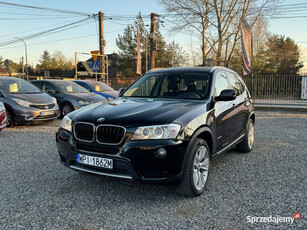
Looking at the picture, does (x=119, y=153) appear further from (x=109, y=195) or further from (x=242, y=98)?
(x=242, y=98)

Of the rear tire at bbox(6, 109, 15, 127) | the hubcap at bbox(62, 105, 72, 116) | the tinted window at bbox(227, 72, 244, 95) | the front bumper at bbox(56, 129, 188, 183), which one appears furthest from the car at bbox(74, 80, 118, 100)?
the front bumper at bbox(56, 129, 188, 183)

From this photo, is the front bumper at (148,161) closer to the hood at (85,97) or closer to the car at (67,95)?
the car at (67,95)

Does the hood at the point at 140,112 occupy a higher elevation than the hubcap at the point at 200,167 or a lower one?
higher

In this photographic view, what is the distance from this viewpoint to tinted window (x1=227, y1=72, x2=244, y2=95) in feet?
16.0

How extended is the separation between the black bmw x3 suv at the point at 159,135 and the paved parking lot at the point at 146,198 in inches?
14.1

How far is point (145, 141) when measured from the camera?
2869 mm

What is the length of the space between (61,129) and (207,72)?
92.4 inches

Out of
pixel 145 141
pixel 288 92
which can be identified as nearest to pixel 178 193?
pixel 145 141

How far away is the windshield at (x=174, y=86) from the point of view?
4008 millimetres

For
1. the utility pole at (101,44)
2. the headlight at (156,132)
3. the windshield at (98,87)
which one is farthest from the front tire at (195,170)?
the utility pole at (101,44)

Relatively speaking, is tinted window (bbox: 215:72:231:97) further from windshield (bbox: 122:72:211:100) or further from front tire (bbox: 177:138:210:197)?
front tire (bbox: 177:138:210:197)

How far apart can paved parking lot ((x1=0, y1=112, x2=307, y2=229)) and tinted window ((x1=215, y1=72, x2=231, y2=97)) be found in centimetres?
129

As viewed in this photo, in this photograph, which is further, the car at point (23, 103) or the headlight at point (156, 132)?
the car at point (23, 103)


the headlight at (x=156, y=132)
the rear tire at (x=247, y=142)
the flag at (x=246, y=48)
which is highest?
the flag at (x=246, y=48)
